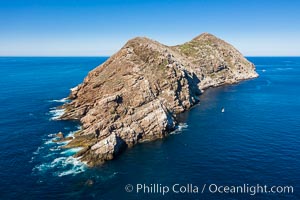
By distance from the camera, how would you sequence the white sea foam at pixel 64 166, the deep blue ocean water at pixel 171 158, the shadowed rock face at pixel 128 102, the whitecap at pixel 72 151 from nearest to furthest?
the deep blue ocean water at pixel 171 158, the white sea foam at pixel 64 166, the whitecap at pixel 72 151, the shadowed rock face at pixel 128 102

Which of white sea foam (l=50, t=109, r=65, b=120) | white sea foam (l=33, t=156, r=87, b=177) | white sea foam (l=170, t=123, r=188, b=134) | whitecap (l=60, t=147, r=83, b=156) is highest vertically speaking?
white sea foam (l=50, t=109, r=65, b=120)

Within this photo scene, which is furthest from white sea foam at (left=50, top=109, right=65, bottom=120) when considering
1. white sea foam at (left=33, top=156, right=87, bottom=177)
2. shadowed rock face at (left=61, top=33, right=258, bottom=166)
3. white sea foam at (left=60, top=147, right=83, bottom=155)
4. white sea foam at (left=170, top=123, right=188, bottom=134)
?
white sea foam at (left=170, top=123, right=188, bottom=134)

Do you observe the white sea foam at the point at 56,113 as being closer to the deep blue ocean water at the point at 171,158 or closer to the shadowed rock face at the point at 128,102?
the deep blue ocean water at the point at 171,158

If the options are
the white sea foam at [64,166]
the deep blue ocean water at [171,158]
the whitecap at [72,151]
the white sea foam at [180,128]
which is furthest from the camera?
the white sea foam at [180,128]

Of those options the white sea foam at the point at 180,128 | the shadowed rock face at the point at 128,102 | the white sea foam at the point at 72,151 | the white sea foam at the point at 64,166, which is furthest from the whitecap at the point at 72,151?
the white sea foam at the point at 180,128

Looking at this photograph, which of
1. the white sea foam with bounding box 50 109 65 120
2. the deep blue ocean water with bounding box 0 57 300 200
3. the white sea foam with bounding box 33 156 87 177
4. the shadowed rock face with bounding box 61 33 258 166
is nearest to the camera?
the deep blue ocean water with bounding box 0 57 300 200

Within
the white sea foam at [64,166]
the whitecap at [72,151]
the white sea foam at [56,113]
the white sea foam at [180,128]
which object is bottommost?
the white sea foam at [64,166]

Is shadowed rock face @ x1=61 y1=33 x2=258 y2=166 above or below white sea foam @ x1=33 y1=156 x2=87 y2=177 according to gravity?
above

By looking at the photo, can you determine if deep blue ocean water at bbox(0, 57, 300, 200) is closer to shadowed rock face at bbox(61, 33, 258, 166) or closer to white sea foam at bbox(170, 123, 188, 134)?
white sea foam at bbox(170, 123, 188, 134)

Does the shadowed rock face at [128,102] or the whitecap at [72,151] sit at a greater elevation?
the shadowed rock face at [128,102]
